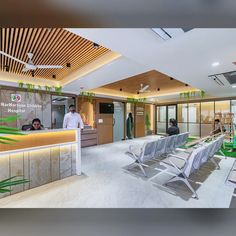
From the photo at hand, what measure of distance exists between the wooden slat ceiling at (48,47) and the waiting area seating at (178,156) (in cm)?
251

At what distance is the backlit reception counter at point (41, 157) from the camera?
279cm

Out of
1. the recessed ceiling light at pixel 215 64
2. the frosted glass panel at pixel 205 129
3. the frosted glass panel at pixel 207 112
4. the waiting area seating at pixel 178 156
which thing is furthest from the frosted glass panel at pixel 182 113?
the recessed ceiling light at pixel 215 64

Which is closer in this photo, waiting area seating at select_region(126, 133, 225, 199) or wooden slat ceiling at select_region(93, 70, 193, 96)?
waiting area seating at select_region(126, 133, 225, 199)

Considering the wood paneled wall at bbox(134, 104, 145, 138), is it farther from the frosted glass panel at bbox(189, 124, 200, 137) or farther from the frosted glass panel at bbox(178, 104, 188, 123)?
the frosted glass panel at bbox(189, 124, 200, 137)

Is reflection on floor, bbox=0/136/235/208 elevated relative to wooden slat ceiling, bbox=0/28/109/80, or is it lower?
lower

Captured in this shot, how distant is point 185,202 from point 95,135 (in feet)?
18.2

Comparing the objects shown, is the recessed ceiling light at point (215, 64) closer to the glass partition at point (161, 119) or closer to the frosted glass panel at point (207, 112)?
the frosted glass panel at point (207, 112)

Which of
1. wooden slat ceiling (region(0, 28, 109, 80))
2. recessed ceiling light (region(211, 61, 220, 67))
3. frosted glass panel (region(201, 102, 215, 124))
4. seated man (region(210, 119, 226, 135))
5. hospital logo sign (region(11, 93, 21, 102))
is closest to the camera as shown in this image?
wooden slat ceiling (region(0, 28, 109, 80))

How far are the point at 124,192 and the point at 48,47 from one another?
3179 mm

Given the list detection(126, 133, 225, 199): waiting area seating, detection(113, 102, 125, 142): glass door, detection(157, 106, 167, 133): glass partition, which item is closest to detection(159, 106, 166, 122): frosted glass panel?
detection(157, 106, 167, 133): glass partition

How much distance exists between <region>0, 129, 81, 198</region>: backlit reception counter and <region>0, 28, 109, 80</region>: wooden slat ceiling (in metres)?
1.69

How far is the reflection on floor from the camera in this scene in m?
2.51

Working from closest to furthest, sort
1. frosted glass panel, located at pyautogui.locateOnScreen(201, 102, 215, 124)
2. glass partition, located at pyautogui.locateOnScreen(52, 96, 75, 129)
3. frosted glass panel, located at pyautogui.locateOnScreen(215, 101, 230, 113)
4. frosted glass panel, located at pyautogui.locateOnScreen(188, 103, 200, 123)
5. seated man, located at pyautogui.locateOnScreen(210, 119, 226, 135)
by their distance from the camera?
1. seated man, located at pyautogui.locateOnScreen(210, 119, 226, 135)
2. glass partition, located at pyautogui.locateOnScreen(52, 96, 75, 129)
3. frosted glass panel, located at pyautogui.locateOnScreen(215, 101, 230, 113)
4. frosted glass panel, located at pyautogui.locateOnScreen(201, 102, 215, 124)
5. frosted glass panel, located at pyautogui.locateOnScreen(188, 103, 200, 123)

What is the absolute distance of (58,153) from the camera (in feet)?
11.4
